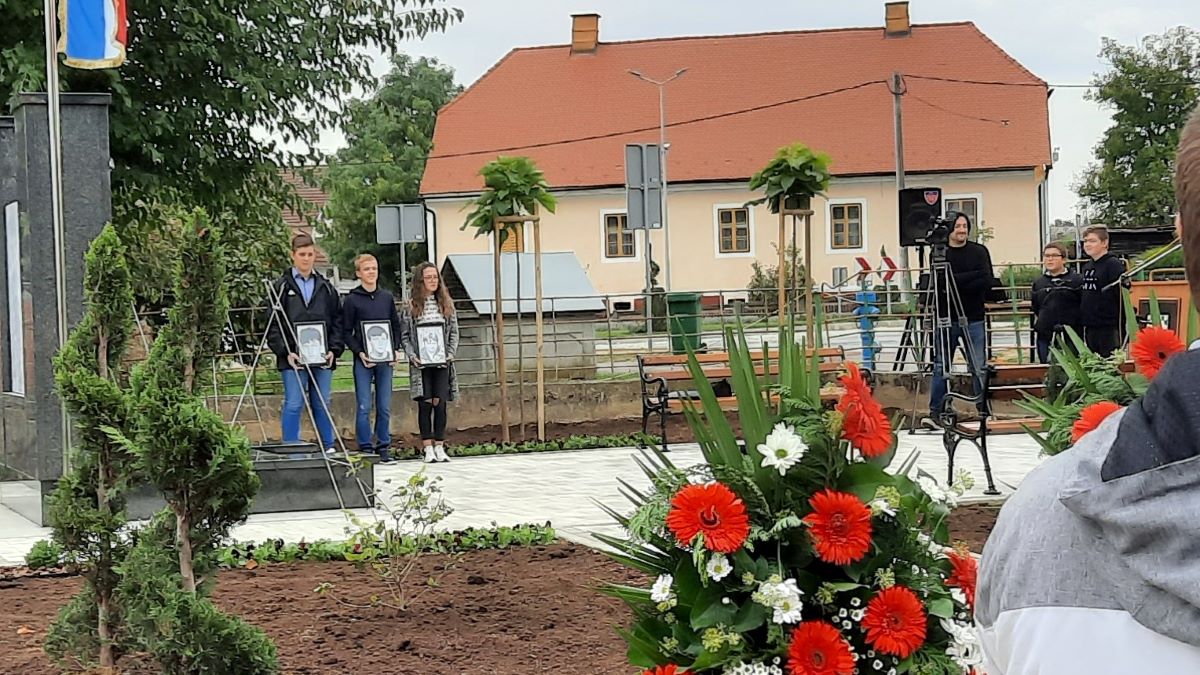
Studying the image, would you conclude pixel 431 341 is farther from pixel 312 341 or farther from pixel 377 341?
pixel 312 341

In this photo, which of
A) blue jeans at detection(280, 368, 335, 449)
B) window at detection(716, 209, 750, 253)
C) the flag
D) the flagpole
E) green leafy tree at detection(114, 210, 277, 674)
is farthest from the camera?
window at detection(716, 209, 750, 253)

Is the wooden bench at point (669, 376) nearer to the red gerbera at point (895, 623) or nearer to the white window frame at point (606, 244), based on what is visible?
the red gerbera at point (895, 623)

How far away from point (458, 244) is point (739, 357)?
47469 mm

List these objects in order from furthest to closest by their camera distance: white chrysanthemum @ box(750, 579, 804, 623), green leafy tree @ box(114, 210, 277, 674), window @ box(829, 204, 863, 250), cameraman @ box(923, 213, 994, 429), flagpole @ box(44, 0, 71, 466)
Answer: window @ box(829, 204, 863, 250) → cameraman @ box(923, 213, 994, 429) → flagpole @ box(44, 0, 71, 466) → green leafy tree @ box(114, 210, 277, 674) → white chrysanthemum @ box(750, 579, 804, 623)

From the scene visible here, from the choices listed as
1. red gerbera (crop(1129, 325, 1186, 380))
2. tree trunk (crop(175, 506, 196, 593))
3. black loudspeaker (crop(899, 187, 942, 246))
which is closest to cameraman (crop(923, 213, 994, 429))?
black loudspeaker (crop(899, 187, 942, 246))

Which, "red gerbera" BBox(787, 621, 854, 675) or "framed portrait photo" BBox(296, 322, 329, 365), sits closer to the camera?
"red gerbera" BBox(787, 621, 854, 675)

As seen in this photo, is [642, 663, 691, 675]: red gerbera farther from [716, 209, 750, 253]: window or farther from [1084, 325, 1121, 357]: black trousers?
[716, 209, 750, 253]: window

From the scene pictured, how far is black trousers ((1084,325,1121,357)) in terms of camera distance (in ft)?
42.9

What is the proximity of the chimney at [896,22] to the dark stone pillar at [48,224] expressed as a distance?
4715 centimetres

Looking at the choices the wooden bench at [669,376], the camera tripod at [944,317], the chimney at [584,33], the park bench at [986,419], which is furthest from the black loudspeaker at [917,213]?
the chimney at [584,33]

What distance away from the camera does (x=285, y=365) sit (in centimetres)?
1172

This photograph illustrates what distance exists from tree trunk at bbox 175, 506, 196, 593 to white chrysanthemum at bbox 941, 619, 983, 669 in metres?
2.57

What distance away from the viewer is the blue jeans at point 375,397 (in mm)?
12719

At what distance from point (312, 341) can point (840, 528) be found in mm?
9028
